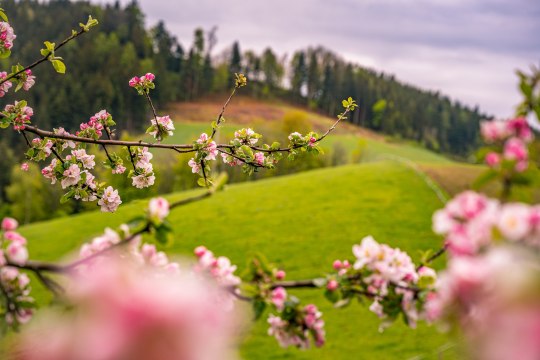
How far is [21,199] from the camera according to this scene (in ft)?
118

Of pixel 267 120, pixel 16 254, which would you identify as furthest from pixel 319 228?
pixel 267 120

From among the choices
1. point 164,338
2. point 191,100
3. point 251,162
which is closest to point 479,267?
point 164,338

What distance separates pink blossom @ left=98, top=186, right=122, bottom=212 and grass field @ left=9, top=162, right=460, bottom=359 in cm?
949

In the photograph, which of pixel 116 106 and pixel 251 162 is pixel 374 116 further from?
pixel 251 162

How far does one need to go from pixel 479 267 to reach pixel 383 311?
4.37ft

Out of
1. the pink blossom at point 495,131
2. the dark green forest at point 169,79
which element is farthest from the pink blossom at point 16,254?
the dark green forest at point 169,79

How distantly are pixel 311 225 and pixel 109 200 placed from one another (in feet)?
55.8

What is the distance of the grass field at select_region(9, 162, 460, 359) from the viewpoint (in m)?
13.9

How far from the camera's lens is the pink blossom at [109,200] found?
298 cm

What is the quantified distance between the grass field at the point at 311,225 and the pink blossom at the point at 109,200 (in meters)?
9.49

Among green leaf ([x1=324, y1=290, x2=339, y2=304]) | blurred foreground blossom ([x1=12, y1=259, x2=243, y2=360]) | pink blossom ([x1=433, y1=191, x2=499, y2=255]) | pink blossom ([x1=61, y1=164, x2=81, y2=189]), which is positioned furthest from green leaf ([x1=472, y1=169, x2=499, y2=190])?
pink blossom ([x1=61, y1=164, x2=81, y2=189])

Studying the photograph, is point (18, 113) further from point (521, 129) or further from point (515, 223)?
point (515, 223)

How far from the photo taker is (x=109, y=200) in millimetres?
3004

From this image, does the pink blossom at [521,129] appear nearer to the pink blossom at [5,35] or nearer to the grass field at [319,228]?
the pink blossom at [5,35]
